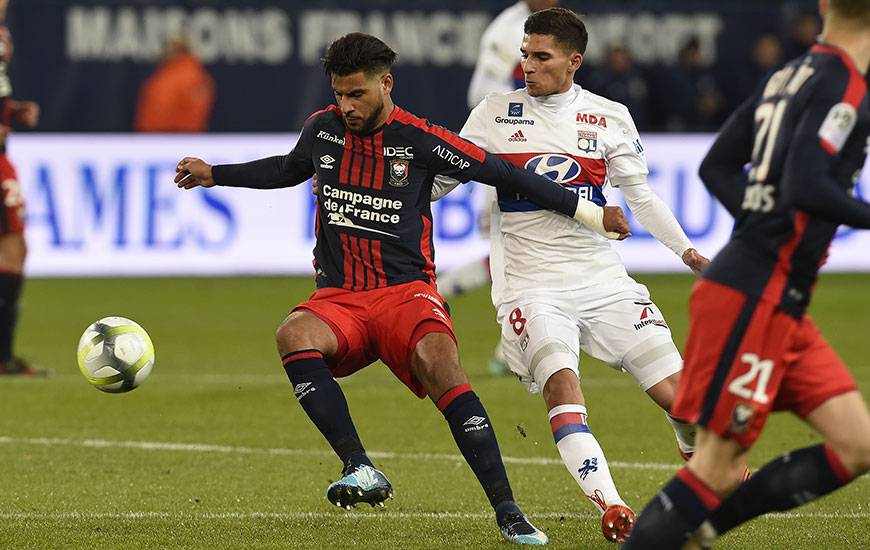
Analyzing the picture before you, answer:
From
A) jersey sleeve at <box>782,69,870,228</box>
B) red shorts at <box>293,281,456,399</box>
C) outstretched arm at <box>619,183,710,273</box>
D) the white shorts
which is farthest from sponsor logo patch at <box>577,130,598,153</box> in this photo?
jersey sleeve at <box>782,69,870,228</box>

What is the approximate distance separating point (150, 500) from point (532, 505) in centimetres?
154

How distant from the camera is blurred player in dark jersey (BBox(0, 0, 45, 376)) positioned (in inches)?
405

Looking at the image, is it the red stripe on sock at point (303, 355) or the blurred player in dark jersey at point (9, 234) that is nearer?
the red stripe on sock at point (303, 355)

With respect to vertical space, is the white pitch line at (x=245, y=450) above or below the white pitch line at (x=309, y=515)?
below

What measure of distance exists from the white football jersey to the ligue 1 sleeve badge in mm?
416

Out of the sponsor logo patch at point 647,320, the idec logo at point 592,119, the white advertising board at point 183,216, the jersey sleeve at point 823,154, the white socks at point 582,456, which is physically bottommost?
the white advertising board at point 183,216

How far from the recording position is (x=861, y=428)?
15.0ft

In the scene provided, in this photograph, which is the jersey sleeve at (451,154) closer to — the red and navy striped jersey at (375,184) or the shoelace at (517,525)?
the red and navy striped jersey at (375,184)

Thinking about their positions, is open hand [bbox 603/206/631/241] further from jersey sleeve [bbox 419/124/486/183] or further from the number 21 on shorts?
the number 21 on shorts

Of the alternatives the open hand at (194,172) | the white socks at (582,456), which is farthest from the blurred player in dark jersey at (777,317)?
the open hand at (194,172)

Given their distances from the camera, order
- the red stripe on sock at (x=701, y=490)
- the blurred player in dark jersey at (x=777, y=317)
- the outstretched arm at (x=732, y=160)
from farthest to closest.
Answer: the outstretched arm at (x=732, y=160), the red stripe on sock at (x=701, y=490), the blurred player in dark jersey at (x=777, y=317)

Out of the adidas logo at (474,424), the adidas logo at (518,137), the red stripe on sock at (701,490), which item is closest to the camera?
the red stripe on sock at (701,490)

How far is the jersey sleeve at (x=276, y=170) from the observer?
21.1ft

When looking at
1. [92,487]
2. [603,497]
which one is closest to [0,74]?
[92,487]
